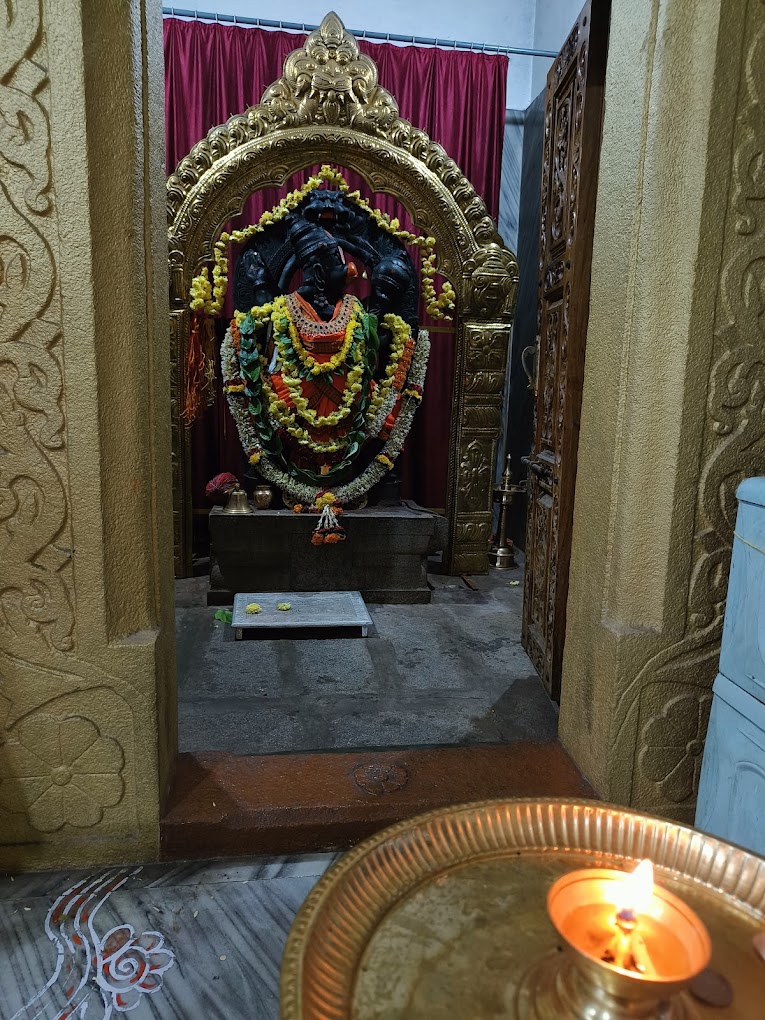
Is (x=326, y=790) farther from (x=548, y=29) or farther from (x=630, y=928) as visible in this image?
(x=548, y=29)

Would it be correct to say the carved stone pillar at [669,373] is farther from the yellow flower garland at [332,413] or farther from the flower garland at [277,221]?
the flower garland at [277,221]

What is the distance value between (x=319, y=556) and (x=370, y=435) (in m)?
0.89

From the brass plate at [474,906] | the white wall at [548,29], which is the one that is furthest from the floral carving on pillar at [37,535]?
the white wall at [548,29]

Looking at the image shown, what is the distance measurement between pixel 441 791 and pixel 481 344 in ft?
10.8

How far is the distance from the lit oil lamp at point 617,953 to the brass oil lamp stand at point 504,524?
4449 millimetres

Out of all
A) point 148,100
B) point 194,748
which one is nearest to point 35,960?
point 194,748

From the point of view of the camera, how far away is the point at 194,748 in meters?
2.45

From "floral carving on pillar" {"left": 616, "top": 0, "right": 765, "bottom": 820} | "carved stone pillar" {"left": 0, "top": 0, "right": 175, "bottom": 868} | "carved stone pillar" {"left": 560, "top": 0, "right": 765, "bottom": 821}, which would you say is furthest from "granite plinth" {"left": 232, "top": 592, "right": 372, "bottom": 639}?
"floral carving on pillar" {"left": 616, "top": 0, "right": 765, "bottom": 820}

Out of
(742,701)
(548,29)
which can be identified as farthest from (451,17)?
(742,701)

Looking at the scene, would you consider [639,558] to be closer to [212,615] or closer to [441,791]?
[441,791]

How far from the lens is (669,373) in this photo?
5.85 feet

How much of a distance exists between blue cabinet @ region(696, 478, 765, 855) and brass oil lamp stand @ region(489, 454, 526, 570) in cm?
339

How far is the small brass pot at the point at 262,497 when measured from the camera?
4.47 meters

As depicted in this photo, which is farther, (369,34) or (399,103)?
(399,103)
